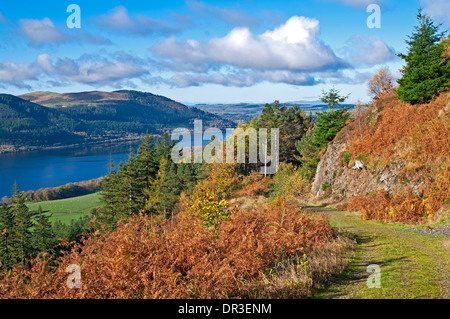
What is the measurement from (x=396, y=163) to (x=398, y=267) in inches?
492

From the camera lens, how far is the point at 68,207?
129000mm

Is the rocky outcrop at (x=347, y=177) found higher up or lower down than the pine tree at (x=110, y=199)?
higher up

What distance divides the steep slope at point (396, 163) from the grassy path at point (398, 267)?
11.5 ft

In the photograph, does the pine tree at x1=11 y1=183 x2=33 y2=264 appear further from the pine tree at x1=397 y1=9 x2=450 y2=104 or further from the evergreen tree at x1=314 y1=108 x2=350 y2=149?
the pine tree at x1=397 y1=9 x2=450 y2=104

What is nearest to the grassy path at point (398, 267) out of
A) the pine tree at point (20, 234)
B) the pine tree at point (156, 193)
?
the pine tree at point (156, 193)

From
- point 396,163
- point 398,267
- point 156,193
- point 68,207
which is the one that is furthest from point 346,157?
point 68,207

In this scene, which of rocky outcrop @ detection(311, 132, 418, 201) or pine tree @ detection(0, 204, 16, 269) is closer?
rocky outcrop @ detection(311, 132, 418, 201)

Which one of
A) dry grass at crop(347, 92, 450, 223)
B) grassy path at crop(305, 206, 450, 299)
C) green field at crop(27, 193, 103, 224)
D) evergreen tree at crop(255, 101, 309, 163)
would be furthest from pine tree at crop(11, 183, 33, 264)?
green field at crop(27, 193, 103, 224)

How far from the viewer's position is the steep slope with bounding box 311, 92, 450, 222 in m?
14.5

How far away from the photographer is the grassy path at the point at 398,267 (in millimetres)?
5656

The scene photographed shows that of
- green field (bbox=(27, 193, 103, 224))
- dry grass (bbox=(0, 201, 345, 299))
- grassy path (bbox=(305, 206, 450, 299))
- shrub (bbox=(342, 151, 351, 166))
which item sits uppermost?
shrub (bbox=(342, 151, 351, 166))

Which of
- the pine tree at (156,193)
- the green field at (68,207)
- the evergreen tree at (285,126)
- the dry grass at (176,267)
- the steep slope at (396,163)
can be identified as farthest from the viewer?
the green field at (68,207)

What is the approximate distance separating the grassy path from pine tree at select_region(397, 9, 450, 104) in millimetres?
12443

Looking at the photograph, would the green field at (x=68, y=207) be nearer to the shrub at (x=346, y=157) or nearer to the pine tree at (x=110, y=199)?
the pine tree at (x=110, y=199)
